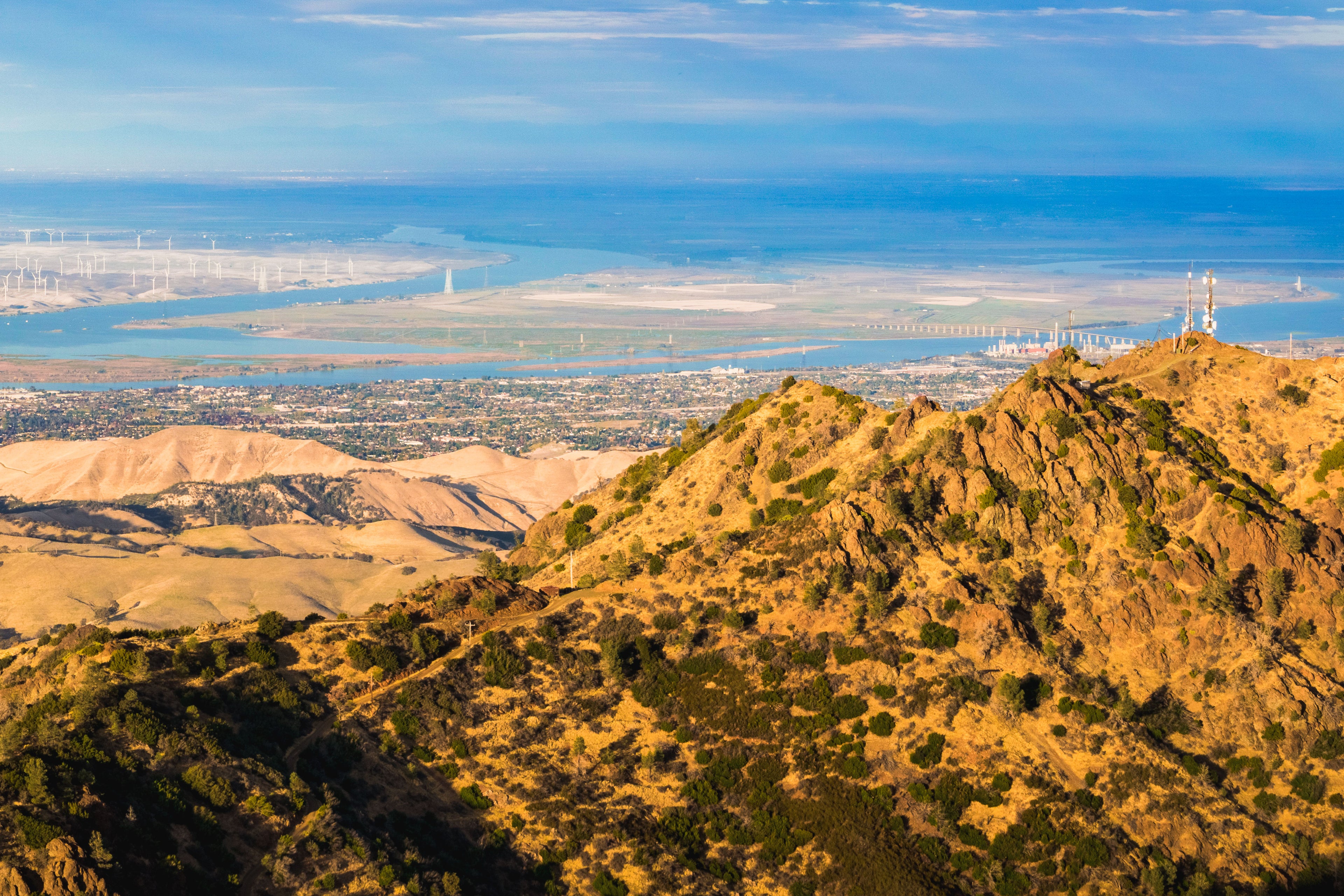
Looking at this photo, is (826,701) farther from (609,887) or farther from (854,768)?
(609,887)

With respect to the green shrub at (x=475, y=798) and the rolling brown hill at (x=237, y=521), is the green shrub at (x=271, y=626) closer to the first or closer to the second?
the green shrub at (x=475, y=798)

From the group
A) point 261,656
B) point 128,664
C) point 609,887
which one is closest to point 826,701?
point 609,887

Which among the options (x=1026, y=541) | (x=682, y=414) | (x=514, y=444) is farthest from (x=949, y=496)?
(x=682, y=414)

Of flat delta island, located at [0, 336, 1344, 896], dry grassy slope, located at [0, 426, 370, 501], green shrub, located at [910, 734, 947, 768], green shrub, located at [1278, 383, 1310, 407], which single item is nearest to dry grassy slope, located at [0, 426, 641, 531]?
dry grassy slope, located at [0, 426, 370, 501]

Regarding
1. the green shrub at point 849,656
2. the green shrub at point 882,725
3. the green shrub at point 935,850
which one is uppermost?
the green shrub at point 849,656

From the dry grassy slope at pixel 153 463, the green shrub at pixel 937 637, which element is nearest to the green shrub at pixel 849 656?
the green shrub at pixel 937 637

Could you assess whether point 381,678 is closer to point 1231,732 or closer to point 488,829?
point 488,829
